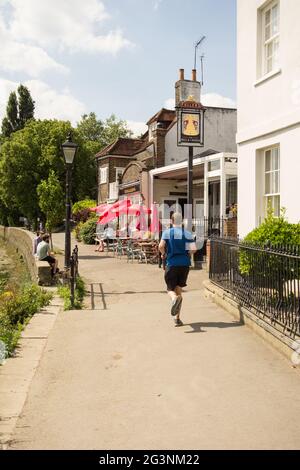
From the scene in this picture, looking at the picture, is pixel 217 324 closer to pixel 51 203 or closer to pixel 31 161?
pixel 51 203

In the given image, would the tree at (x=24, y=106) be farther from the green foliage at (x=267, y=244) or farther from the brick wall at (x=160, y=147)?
the green foliage at (x=267, y=244)

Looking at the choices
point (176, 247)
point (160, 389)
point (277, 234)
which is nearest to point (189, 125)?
point (277, 234)

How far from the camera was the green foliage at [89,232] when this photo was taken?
28266 mm

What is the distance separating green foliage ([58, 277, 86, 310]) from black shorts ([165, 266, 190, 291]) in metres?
2.82

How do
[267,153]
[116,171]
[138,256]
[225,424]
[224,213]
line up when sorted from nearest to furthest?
[225,424]
[267,153]
[224,213]
[138,256]
[116,171]

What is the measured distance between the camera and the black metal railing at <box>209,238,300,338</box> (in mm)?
5820

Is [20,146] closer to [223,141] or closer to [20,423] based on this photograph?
[223,141]

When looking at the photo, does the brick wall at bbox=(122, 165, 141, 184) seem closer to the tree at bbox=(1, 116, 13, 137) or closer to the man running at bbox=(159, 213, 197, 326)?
the man running at bbox=(159, 213, 197, 326)

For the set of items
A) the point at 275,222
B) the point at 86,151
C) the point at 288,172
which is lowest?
the point at 275,222

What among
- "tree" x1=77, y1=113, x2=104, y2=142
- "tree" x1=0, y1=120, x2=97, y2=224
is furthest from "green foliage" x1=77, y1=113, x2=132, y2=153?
"tree" x1=0, y1=120, x2=97, y2=224

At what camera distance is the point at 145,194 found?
24031 mm

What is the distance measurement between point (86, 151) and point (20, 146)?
6.37m

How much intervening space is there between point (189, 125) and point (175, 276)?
33.3 ft
